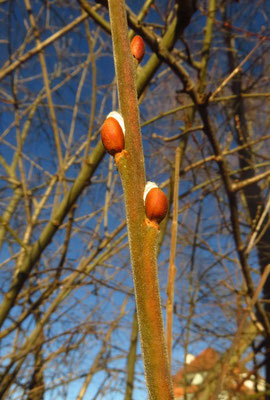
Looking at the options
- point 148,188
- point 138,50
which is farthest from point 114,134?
point 138,50

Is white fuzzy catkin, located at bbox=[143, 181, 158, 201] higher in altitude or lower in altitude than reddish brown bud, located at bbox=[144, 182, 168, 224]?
higher

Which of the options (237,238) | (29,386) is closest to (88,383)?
(29,386)

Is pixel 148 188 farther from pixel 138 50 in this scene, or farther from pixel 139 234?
pixel 138 50

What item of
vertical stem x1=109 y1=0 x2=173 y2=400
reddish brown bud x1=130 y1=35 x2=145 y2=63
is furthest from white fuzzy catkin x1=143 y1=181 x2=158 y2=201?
reddish brown bud x1=130 y1=35 x2=145 y2=63

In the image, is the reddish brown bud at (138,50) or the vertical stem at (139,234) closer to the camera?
the vertical stem at (139,234)

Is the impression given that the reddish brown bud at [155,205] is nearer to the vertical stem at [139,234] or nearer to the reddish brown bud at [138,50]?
the vertical stem at [139,234]

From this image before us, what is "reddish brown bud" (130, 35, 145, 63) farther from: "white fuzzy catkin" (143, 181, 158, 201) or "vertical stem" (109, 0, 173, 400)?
"white fuzzy catkin" (143, 181, 158, 201)

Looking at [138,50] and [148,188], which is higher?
[138,50]

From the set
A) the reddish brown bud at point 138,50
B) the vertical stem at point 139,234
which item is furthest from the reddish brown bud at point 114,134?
the reddish brown bud at point 138,50
